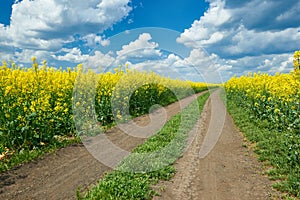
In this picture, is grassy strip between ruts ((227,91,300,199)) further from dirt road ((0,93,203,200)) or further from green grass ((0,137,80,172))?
green grass ((0,137,80,172))

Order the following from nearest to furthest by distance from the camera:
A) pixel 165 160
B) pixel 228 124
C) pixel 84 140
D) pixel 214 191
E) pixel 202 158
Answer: pixel 214 191 → pixel 165 160 → pixel 202 158 → pixel 84 140 → pixel 228 124

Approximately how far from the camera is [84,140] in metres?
9.49

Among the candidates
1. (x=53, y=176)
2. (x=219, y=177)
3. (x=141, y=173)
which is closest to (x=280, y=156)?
(x=219, y=177)

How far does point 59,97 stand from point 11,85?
7.60 feet

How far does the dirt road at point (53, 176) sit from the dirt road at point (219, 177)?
1857 millimetres

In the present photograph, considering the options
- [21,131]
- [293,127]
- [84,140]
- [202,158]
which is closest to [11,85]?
[21,131]

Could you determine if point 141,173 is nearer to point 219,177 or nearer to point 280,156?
point 219,177

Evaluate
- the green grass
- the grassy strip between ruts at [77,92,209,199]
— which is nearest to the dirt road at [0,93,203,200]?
the green grass

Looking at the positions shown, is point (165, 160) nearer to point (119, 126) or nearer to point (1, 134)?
point (1, 134)

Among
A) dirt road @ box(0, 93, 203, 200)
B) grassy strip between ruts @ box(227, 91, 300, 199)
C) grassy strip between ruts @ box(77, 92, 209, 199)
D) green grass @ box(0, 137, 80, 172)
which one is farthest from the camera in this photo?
green grass @ box(0, 137, 80, 172)

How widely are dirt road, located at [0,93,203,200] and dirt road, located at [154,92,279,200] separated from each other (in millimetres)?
1857

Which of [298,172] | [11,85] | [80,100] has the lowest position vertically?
[298,172]

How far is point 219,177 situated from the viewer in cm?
641

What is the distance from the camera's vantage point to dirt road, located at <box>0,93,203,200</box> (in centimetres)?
542
